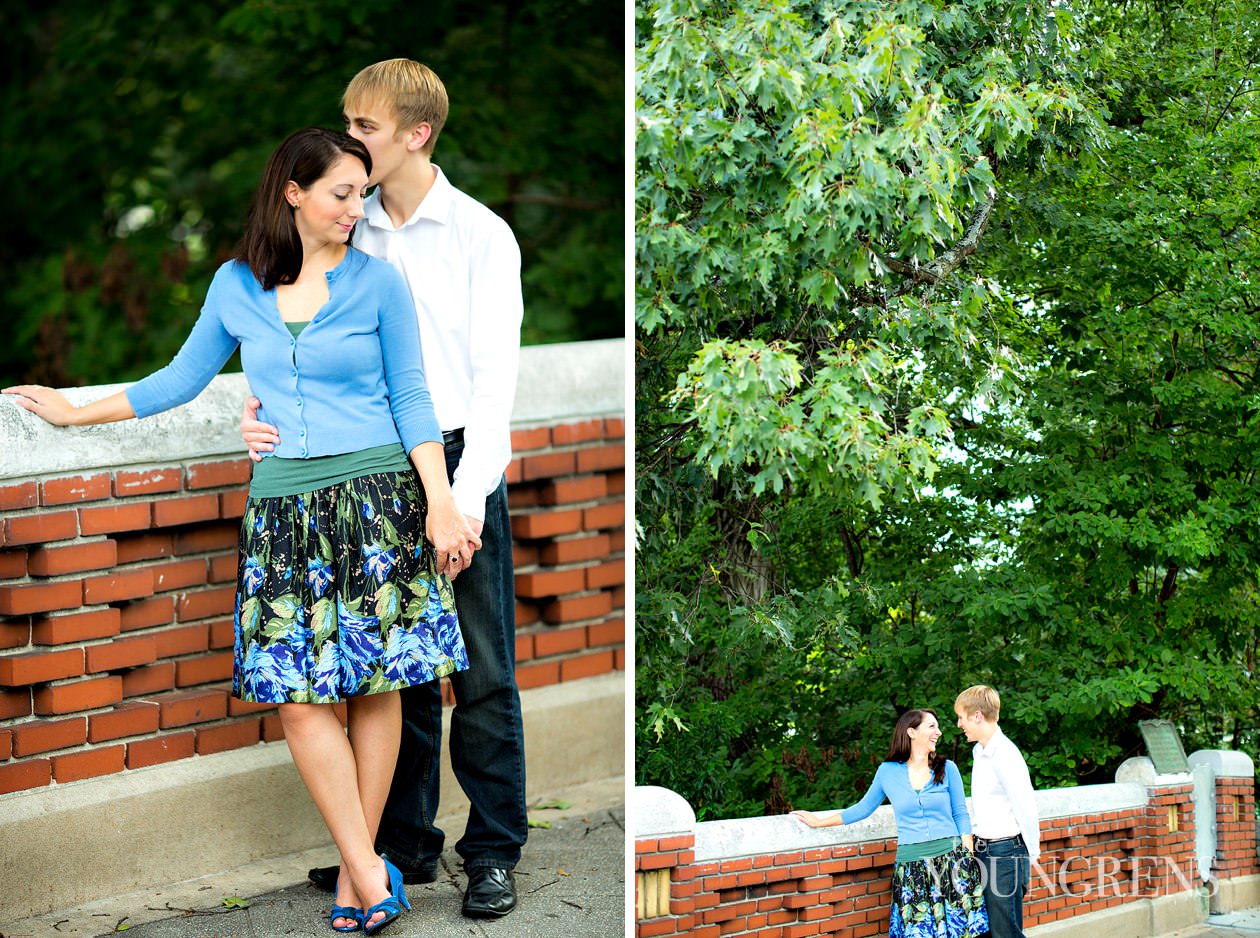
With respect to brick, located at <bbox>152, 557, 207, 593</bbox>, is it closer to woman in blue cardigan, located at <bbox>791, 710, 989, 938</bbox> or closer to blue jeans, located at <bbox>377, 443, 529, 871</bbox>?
blue jeans, located at <bbox>377, 443, 529, 871</bbox>

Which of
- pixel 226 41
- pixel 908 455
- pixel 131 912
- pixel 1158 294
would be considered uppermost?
pixel 226 41

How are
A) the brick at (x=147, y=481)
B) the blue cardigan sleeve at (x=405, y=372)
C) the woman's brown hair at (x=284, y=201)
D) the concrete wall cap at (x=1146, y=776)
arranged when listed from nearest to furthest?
1. the woman's brown hair at (x=284, y=201)
2. the blue cardigan sleeve at (x=405, y=372)
3. the brick at (x=147, y=481)
4. the concrete wall cap at (x=1146, y=776)

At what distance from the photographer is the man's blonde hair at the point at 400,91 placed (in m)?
2.57

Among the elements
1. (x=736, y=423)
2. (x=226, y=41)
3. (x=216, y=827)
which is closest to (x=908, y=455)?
(x=736, y=423)

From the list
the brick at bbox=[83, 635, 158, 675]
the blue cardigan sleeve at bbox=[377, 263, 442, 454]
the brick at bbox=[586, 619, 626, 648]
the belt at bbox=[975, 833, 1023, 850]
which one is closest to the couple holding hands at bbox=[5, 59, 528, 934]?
the blue cardigan sleeve at bbox=[377, 263, 442, 454]

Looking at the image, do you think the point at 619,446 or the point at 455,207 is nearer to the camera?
the point at 455,207

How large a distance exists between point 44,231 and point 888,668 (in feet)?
13.5

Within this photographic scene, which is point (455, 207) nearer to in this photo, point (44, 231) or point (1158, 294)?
point (1158, 294)

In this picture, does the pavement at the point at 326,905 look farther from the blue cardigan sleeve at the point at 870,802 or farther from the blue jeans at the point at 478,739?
the blue cardigan sleeve at the point at 870,802

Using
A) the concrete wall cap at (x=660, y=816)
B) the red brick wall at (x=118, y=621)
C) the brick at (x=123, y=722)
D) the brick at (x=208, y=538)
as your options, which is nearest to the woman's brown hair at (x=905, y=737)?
the concrete wall cap at (x=660, y=816)

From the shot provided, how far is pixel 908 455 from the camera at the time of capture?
2930 mm

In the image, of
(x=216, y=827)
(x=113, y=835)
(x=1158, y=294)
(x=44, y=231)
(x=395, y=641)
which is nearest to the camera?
(x=395, y=641)

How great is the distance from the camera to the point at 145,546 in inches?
113

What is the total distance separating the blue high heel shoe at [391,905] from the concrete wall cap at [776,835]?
2.10ft
